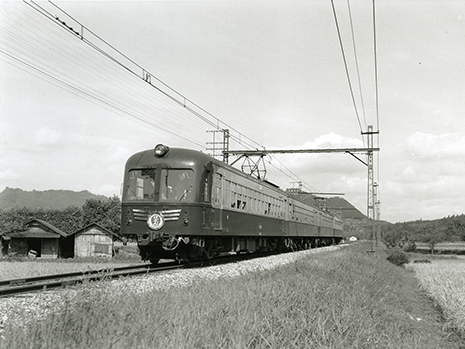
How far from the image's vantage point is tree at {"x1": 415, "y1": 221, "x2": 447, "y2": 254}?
87.4 metres

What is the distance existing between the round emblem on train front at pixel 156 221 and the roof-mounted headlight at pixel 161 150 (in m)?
1.82

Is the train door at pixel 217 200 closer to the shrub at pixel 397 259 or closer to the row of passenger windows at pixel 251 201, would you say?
the row of passenger windows at pixel 251 201

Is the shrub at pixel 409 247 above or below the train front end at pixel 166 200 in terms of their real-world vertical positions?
below

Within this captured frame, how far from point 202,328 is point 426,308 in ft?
57.1

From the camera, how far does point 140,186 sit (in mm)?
13625

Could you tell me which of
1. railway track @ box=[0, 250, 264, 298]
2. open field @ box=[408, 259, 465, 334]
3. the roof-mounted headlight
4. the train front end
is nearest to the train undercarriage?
the train front end

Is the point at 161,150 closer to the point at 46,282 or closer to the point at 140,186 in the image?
the point at 140,186

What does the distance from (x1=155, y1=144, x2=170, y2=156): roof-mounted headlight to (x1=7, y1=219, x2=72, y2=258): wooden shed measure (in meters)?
24.6

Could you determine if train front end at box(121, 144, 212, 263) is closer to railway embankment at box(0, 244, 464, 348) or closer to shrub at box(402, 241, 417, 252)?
railway embankment at box(0, 244, 464, 348)

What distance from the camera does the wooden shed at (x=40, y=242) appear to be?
115 ft

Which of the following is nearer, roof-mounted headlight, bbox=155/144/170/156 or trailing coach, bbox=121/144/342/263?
trailing coach, bbox=121/144/342/263

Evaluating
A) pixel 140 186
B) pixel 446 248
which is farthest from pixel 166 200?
pixel 446 248

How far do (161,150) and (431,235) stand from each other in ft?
281

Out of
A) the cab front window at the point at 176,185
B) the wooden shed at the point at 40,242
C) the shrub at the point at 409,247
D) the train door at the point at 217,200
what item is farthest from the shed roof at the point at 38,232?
the shrub at the point at 409,247
